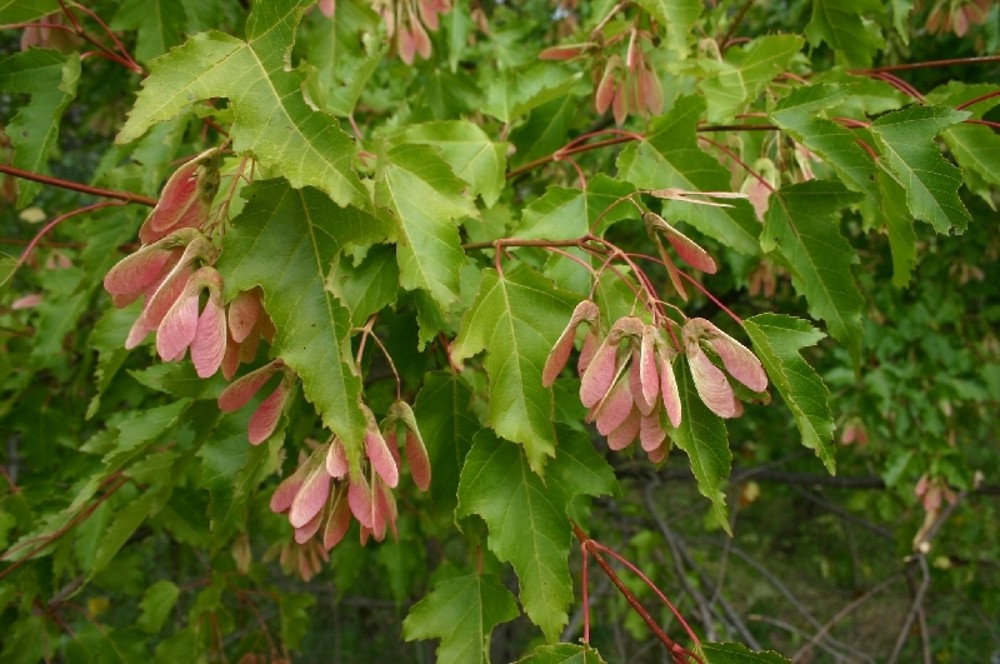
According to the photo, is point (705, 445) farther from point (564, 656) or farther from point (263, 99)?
point (263, 99)

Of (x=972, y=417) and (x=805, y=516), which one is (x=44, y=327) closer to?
(x=972, y=417)

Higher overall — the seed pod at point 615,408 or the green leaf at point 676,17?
the green leaf at point 676,17

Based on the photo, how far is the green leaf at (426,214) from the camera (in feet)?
3.14

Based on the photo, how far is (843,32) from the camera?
1649 millimetres

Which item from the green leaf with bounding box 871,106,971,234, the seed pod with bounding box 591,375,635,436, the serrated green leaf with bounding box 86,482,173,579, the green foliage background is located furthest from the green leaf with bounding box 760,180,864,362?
the serrated green leaf with bounding box 86,482,173,579

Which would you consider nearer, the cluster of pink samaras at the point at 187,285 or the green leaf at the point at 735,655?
the cluster of pink samaras at the point at 187,285

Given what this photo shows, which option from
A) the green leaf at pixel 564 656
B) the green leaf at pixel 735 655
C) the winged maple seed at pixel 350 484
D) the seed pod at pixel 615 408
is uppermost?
the seed pod at pixel 615 408

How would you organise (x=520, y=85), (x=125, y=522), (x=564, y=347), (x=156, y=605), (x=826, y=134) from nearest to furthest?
(x=564, y=347)
(x=826, y=134)
(x=125, y=522)
(x=520, y=85)
(x=156, y=605)

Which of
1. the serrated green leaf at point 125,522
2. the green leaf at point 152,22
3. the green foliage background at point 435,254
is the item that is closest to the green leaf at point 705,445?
the green foliage background at point 435,254

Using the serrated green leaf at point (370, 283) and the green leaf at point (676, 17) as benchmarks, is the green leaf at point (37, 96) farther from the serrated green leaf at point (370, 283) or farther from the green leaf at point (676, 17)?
the green leaf at point (676, 17)

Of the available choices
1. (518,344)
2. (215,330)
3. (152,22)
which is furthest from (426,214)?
(152,22)

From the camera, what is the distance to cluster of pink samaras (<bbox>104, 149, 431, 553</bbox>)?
2.70 ft

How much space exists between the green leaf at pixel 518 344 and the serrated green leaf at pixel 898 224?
593mm

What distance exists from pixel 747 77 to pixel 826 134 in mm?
300
